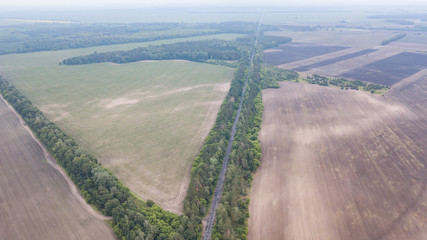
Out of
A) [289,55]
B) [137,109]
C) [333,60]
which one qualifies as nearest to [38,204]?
[137,109]

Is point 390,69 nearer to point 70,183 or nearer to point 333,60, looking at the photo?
point 333,60

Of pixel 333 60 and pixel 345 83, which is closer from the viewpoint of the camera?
pixel 345 83

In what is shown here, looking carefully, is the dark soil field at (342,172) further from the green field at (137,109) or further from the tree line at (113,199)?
the green field at (137,109)

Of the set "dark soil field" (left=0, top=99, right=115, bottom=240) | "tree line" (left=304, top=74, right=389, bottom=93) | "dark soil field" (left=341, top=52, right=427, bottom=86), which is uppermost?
"dark soil field" (left=341, top=52, right=427, bottom=86)

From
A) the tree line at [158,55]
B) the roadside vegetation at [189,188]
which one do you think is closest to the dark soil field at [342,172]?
the roadside vegetation at [189,188]

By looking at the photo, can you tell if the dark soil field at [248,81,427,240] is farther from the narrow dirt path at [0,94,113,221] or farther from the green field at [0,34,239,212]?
the narrow dirt path at [0,94,113,221]

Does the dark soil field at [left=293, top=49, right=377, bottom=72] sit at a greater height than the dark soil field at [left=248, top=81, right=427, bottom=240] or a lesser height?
greater

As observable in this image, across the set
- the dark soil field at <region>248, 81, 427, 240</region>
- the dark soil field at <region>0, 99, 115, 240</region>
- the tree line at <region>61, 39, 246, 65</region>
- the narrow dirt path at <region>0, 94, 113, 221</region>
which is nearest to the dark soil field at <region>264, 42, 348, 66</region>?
the tree line at <region>61, 39, 246, 65</region>
